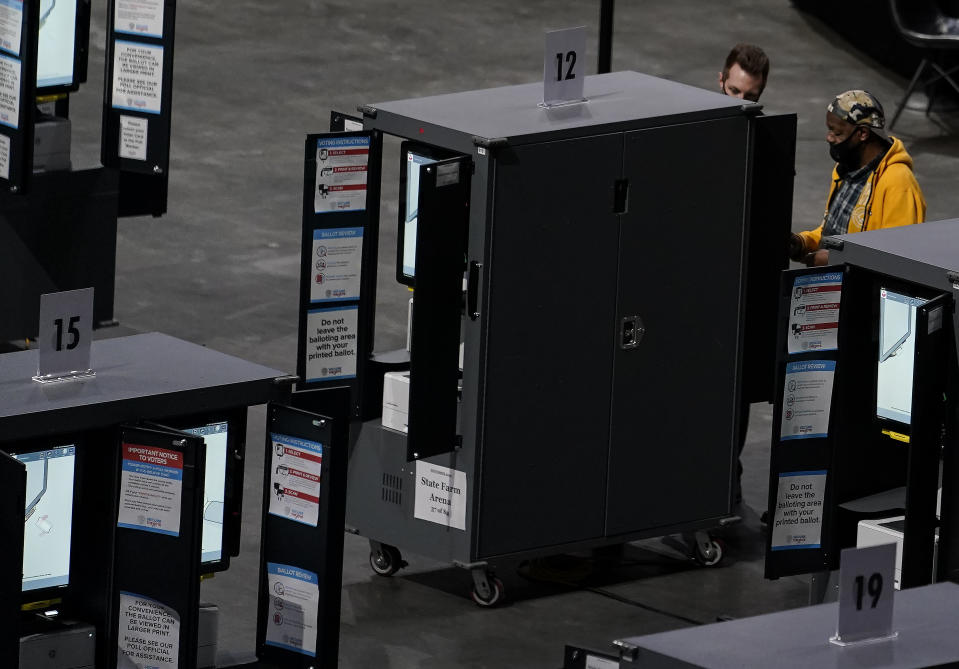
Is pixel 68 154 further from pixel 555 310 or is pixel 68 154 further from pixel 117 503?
pixel 117 503

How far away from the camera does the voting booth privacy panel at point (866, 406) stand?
17.7 ft

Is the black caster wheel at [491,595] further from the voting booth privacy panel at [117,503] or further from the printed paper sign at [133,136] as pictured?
the printed paper sign at [133,136]

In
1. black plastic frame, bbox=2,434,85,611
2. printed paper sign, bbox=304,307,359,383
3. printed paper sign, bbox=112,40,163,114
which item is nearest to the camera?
black plastic frame, bbox=2,434,85,611

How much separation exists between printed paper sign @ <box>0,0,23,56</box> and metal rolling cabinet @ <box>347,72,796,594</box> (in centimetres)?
192

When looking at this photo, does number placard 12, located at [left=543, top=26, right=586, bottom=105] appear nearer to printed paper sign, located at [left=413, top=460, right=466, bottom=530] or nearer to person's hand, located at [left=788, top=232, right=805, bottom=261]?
person's hand, located at [left=788, top=232, right=805, bottom=261]

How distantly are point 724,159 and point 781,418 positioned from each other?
5.49 feet

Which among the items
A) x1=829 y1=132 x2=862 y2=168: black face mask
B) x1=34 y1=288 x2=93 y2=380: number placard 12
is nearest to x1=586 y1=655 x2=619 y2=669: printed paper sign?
x1=34 y1=288 x2=93 y2=380: number placard 12

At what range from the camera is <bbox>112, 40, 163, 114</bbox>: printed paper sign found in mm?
8531

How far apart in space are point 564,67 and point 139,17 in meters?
2.19

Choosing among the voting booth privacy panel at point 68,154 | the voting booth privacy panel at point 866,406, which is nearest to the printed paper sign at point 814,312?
the voting booth privacy panel at point 866,406

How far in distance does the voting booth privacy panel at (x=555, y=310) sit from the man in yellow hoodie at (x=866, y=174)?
7.0 inches

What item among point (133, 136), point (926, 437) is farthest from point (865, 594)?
point (133, 136)

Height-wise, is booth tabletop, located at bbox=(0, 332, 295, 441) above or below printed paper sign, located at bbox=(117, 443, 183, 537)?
above

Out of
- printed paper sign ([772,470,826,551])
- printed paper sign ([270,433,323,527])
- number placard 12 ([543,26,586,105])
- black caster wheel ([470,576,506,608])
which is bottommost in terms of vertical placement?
black caster wheel ([470,576,506,608])
